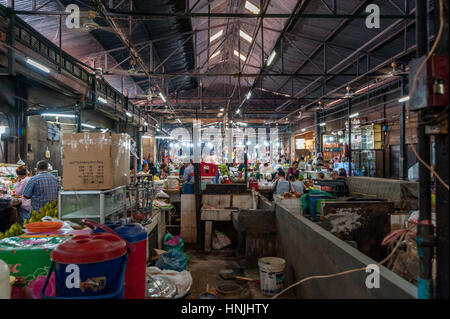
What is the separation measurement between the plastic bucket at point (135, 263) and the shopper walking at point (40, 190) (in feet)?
9.20

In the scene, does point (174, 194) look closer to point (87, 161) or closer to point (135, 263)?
point (87, 161)

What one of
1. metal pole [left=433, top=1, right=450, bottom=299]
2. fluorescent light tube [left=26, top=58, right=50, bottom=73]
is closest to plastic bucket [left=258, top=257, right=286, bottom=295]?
metal pole [left=433, top=1, right=450, bottom=299]

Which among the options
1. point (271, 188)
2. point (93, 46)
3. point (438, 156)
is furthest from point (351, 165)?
point (438, 156)

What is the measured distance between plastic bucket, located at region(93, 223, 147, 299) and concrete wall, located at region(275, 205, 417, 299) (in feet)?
6.20

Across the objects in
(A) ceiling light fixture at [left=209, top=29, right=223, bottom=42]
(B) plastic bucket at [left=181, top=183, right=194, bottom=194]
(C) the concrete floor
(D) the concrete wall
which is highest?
(A) ceiling light fixture at [left=209, top=29, right=223, bottom=42]

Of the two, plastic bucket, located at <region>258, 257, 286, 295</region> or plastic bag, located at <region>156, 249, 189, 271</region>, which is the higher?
plastic bag, located at <region>156, 249, 189, 271</region>

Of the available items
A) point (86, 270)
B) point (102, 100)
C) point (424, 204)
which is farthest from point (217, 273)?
point (102, 100)

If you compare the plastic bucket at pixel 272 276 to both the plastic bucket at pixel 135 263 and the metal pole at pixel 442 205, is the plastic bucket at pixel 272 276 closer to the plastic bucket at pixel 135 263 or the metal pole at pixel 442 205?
the plastic bucket at pixel 135 263

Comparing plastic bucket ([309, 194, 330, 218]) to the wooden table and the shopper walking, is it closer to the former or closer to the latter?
the wooden table

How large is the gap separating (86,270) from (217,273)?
379 cm

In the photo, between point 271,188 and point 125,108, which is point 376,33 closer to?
point 271,188

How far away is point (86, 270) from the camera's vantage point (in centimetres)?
173

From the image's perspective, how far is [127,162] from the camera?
14.3 ft

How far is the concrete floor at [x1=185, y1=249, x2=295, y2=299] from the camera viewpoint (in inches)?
168
